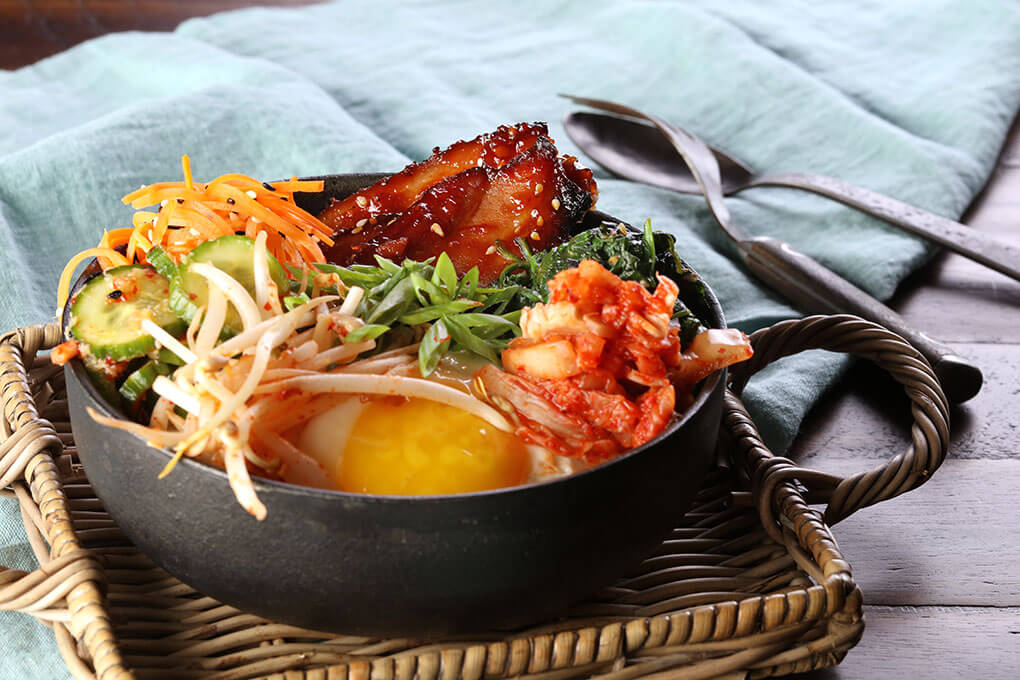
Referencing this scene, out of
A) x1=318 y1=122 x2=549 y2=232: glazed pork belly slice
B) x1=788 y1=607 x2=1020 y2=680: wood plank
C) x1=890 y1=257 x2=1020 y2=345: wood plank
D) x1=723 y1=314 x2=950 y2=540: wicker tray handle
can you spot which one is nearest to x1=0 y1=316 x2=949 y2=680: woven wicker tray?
x1=723 y1=314 x2=950 y2=540: wicker tray handle

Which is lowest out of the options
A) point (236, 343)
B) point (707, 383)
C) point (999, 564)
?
point (999, 564)

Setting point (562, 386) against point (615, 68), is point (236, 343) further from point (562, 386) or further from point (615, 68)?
point (615, 68)

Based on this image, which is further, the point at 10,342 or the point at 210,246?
the point at 10,342

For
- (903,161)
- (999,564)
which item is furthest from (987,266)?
(999,564)

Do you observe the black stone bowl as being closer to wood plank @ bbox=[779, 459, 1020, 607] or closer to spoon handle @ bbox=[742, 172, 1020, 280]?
wood plank @ bbox=[779, 459, 1020, 607]

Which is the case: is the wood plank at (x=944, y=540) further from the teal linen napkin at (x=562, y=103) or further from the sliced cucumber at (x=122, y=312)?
the sliced cucumber at (x=122, y=312)

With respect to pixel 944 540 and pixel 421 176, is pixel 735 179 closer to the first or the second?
pixel 421 176

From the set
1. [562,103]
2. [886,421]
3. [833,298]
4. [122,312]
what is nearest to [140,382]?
Answer: [122,312]

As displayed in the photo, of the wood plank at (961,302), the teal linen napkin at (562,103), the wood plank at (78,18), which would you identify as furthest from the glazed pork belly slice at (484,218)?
the wood plank at (78,18)
